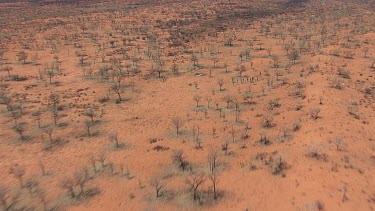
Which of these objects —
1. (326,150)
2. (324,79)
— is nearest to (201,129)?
(326,150)

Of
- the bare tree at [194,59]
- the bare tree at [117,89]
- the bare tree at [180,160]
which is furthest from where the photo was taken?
the bare tree at [194,59]

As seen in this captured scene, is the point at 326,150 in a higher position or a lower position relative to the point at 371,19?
lower

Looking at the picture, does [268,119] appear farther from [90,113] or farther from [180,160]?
[90,113]

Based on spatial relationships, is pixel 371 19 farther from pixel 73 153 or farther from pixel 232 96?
pixel 73 153

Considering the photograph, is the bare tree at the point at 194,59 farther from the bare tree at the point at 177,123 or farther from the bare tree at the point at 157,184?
the bare tree at the point at 157,184

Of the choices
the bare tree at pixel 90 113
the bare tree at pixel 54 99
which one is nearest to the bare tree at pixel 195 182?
the bare tree at pixel 90 113

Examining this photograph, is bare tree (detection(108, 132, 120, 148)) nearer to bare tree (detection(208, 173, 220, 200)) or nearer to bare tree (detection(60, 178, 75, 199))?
bare tree (detection(60, 178, 75, 199))

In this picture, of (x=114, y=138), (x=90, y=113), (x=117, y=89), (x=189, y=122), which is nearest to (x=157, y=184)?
(x=114, y=138)

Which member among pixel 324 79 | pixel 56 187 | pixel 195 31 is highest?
pixel 195 31
